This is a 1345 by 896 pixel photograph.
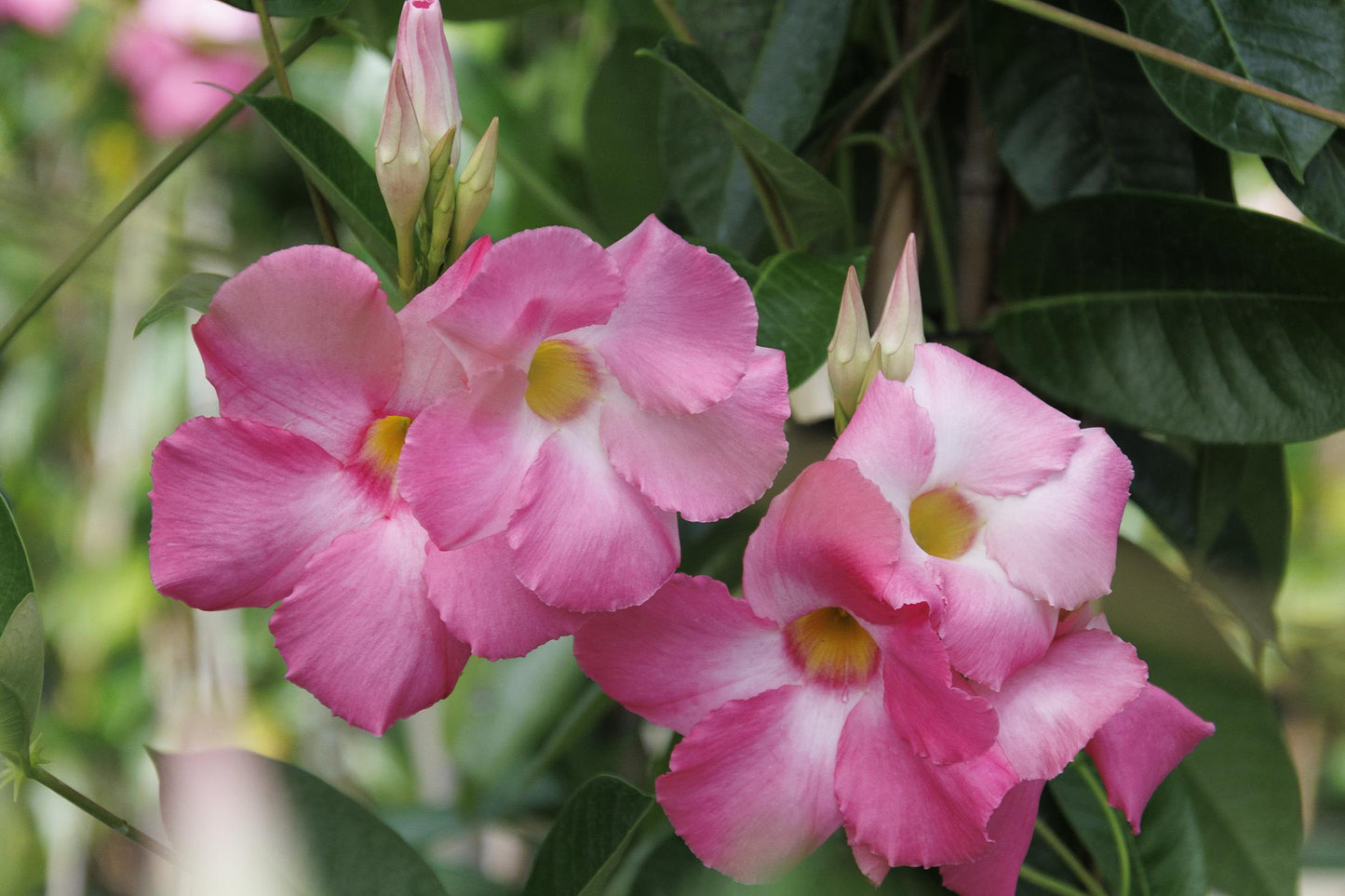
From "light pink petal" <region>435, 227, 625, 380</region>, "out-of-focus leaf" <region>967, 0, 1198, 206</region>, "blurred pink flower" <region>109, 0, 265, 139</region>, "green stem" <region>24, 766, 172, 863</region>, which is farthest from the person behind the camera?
"blurred pink flower" <region>109, 0, 265, 139</region>

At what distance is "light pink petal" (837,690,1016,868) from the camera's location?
325 millimetres

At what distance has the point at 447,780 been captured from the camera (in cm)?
116

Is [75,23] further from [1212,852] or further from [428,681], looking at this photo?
[1212,852]

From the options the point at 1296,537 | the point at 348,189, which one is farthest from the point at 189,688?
the point at 1296,537

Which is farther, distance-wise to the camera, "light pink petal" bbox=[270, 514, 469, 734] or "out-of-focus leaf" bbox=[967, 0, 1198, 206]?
"out-of-focus leaf" bbox=[967, 0, 1198, 206]

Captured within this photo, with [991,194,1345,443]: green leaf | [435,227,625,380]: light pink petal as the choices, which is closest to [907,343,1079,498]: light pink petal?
[435,227,625,380]: light pink petal

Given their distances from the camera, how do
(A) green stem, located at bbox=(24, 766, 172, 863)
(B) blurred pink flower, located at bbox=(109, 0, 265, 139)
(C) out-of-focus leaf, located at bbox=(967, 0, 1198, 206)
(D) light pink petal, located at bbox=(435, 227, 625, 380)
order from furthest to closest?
(B) blurred pink flower, located at bbox=(109, 0, 265, 139) → (C) out-of-focus leaf, located at bbox=(967, 0, 1198, 206) → (A) green stem, located at bbox=(24, 766, 172, 863) → (D) light pink petal, located at bbox=(435, 227, 625, 380)

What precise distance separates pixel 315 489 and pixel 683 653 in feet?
0.42

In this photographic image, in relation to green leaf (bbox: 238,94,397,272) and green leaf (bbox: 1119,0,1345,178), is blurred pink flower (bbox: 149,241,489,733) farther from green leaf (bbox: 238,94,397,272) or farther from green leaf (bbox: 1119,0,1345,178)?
green leaf (bbox: 1119,0,1345,178)

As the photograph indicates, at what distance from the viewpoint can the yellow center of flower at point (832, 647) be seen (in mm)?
362

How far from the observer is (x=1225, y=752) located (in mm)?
597

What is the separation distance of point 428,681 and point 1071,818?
0.37 meters

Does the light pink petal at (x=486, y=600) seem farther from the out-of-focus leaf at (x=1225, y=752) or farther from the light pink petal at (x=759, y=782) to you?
the out-of-focus leaf at (x=1225, y=752)

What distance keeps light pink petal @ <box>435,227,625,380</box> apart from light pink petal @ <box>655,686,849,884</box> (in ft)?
0.43
